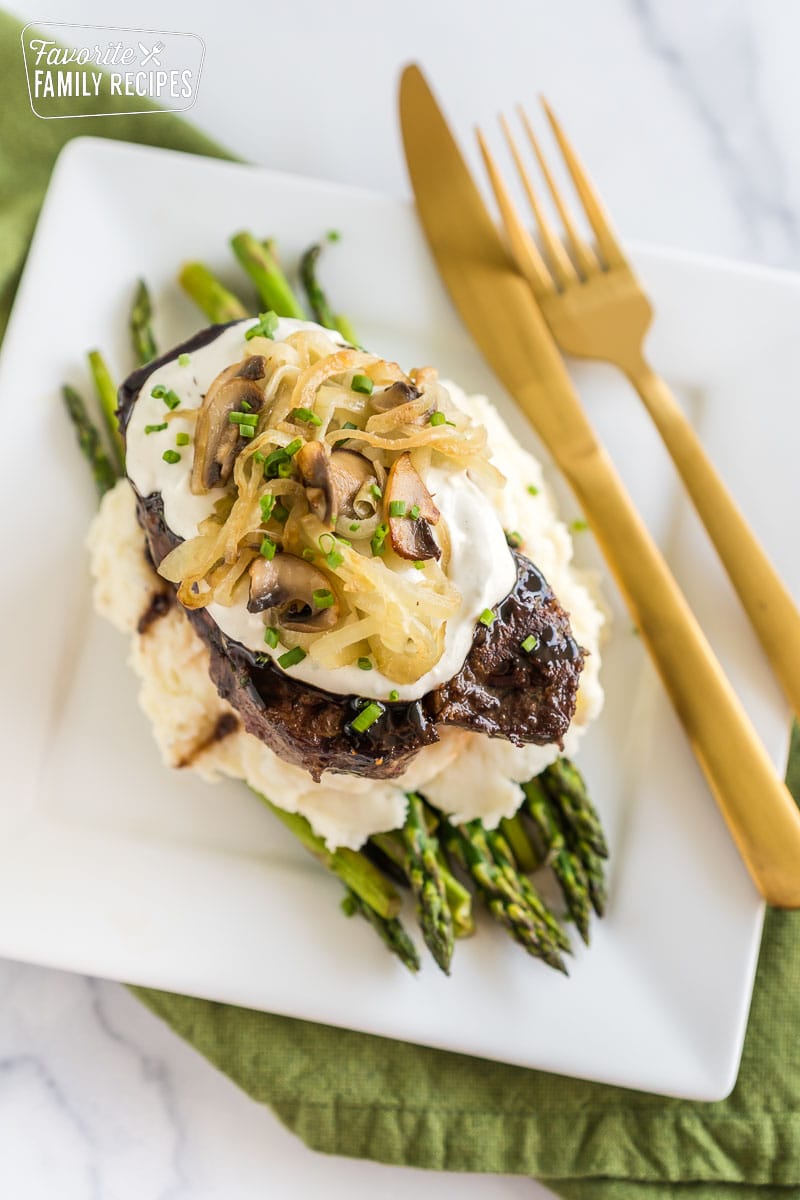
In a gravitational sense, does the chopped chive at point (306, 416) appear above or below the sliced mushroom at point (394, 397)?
below

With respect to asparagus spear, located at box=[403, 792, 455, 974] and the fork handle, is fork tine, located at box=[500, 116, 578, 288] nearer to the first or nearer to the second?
the fork handle

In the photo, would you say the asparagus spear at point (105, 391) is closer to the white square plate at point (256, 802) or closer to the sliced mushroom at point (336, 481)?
the white square plate at point (256, 802)

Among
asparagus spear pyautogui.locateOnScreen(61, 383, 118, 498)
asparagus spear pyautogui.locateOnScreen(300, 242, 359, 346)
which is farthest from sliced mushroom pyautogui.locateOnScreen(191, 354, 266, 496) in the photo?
asparagus spear pyautogui.locateOnScreen(300, 242, 359, 346)

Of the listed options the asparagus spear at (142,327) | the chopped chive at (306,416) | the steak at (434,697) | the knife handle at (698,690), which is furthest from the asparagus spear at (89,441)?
the knife handle at (698,690)

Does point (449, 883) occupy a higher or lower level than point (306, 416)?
lower

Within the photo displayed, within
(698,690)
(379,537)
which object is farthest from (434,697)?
(698,690)

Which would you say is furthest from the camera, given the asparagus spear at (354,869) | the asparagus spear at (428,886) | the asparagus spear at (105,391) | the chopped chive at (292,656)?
the asparagus spear at (105,391)

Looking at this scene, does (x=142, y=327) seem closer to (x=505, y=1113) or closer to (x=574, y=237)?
(x=574, y=237)
